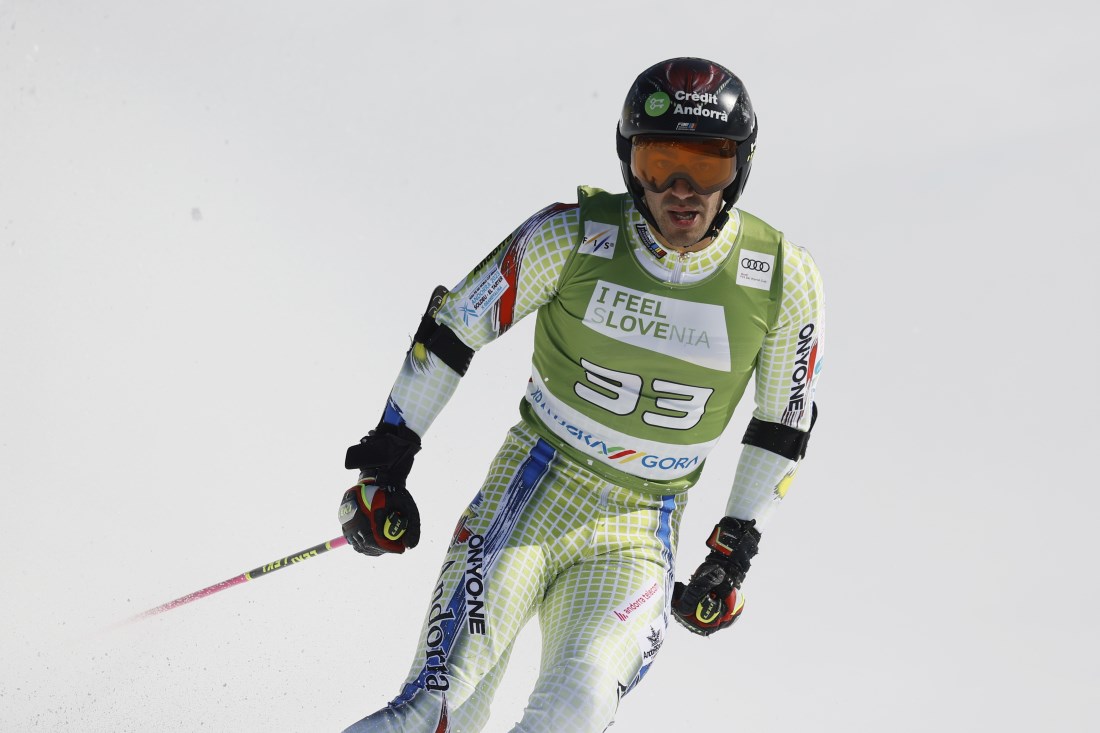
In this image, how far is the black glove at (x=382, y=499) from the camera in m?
3.58

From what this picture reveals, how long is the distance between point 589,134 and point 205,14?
2863mm

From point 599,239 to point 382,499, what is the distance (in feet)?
3.33

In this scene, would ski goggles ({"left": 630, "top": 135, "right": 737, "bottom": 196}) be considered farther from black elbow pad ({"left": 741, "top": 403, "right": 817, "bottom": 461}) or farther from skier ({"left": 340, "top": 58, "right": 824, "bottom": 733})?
black elbow pad ({"left": 741, "top": 403, "right": 817, "bottom": 461})

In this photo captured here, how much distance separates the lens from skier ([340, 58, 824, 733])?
3.43m

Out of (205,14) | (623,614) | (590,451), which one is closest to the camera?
(623,614)

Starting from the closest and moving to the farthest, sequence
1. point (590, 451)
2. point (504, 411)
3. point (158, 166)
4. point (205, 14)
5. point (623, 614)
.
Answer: point (623, 614) < point (590, 451) < point (504, 411) < point (158, 166) < point (205, 14)

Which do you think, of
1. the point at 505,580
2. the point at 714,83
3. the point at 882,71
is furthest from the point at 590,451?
the point at 882,71

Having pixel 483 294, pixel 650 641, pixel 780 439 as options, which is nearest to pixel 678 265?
pixel 483 294

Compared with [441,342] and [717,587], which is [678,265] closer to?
[441,342]

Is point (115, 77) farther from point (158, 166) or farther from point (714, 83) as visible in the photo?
point (714, 83)

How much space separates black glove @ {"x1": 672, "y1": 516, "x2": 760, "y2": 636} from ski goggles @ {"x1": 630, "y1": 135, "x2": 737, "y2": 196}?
109 cm

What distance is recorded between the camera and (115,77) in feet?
26.9

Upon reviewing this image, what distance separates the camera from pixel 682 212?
3477 millimetres

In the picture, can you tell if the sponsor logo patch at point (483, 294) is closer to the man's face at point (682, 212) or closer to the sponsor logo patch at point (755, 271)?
the man's face at point (682, 212)
